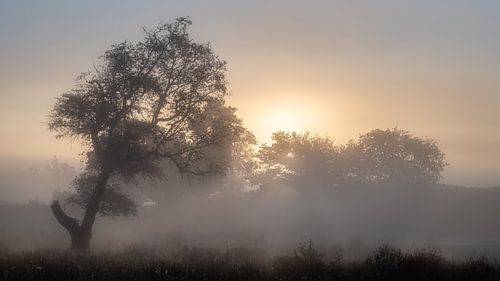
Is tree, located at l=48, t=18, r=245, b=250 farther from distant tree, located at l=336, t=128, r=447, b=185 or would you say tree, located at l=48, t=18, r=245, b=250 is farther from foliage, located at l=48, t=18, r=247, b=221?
distant tree, located at l=336, t=128, r=447, b=185

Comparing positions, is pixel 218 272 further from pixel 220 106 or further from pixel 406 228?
pixel 406 228

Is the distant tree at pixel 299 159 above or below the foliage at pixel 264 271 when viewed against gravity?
above

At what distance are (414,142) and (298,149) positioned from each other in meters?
22.9

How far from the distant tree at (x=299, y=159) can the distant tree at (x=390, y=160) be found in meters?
2.87

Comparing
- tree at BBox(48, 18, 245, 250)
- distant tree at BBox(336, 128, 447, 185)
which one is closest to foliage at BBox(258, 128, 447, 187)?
distant tree at BBox(336, 128, 447, 185)

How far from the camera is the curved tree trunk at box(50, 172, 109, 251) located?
2408 cm

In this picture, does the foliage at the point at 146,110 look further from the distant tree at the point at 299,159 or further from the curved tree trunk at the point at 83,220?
the distant tree at the point at 299,159

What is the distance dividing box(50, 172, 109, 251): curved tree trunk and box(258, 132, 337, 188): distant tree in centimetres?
5635

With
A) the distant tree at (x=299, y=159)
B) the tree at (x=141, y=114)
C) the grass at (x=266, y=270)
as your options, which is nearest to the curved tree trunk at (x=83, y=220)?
the tree at (x=141, y=114)

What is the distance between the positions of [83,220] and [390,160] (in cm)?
6907

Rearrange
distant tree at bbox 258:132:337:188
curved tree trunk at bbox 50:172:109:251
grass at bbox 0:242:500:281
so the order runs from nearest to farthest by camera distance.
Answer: grass at bbox 0:242:500:281 → curved tree trunk at bbox 50:172:109:251 → distant tree at bbox 258:132:337:188

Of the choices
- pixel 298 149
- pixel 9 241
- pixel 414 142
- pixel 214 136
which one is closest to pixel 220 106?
pixel 214 136

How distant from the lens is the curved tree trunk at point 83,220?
24078 millimetres

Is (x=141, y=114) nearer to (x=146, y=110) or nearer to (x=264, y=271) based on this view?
(x=146, y=110)
